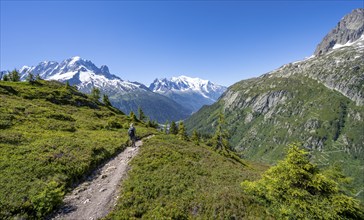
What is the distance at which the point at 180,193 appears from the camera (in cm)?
1997

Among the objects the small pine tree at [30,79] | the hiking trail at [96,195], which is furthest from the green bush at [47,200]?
the small pine tree at [30,79]

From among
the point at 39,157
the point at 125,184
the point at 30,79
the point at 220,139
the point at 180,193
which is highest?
the point at 30,79

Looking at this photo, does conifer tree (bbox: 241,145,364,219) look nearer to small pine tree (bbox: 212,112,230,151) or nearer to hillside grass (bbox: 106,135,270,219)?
hillside grass (bbox: 106,135,270,219)

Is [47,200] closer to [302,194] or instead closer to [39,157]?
[39,157]

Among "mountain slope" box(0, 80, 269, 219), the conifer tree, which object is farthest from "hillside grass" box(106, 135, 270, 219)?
the conifer tree

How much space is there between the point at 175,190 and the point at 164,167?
516cm

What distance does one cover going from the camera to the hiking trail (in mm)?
16594

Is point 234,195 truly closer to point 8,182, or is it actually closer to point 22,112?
point 8,182

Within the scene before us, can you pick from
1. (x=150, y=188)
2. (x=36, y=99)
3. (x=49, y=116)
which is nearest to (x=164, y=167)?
(x=150, y=188)

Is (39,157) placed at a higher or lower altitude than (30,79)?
lower

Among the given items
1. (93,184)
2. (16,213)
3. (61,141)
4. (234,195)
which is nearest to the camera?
(16,213)

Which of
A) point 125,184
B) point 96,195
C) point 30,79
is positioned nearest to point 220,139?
point 125,184

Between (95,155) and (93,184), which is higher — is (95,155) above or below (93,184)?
above

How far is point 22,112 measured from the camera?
39156mm
